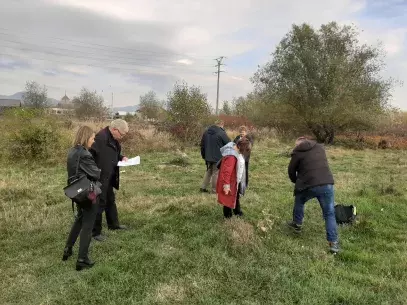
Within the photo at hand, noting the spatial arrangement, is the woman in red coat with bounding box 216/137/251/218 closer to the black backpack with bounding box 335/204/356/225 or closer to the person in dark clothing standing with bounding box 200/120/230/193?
the black backpack with bounding box 335/204/356/225

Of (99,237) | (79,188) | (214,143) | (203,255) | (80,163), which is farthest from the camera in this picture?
(214,143)

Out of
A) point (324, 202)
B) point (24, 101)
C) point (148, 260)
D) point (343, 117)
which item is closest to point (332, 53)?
point (343, 117)

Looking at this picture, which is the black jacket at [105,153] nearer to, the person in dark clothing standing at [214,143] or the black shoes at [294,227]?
the black shoes at [294,227]

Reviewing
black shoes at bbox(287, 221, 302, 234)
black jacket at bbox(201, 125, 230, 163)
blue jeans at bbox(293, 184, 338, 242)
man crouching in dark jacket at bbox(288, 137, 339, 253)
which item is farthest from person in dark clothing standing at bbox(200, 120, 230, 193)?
blue jeans at bbox(293, 184, 338, 242)

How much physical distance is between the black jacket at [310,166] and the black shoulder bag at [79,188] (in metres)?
3.25

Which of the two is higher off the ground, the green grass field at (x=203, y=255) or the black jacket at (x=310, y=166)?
the black jacket at (x=310, y=166)

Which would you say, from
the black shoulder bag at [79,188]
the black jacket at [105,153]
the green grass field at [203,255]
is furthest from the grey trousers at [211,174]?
the black shoulder bag at [79,188]

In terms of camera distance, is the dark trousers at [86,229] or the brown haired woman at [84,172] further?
the dark trousers at [86,229]

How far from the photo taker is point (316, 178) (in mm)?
5750

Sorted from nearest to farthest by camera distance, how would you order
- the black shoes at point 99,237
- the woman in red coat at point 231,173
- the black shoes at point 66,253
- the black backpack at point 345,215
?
the black shoes at point 66,253 < the black shoes at point 99,237 < the woman in red coat at point 231,173 < the black backpack at point 345,215

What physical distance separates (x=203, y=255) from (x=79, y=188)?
78.5 inches

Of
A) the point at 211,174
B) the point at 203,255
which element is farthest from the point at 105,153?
the point at 211,174

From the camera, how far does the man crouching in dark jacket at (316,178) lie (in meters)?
5.72

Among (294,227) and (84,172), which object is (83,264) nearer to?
(84,172)
